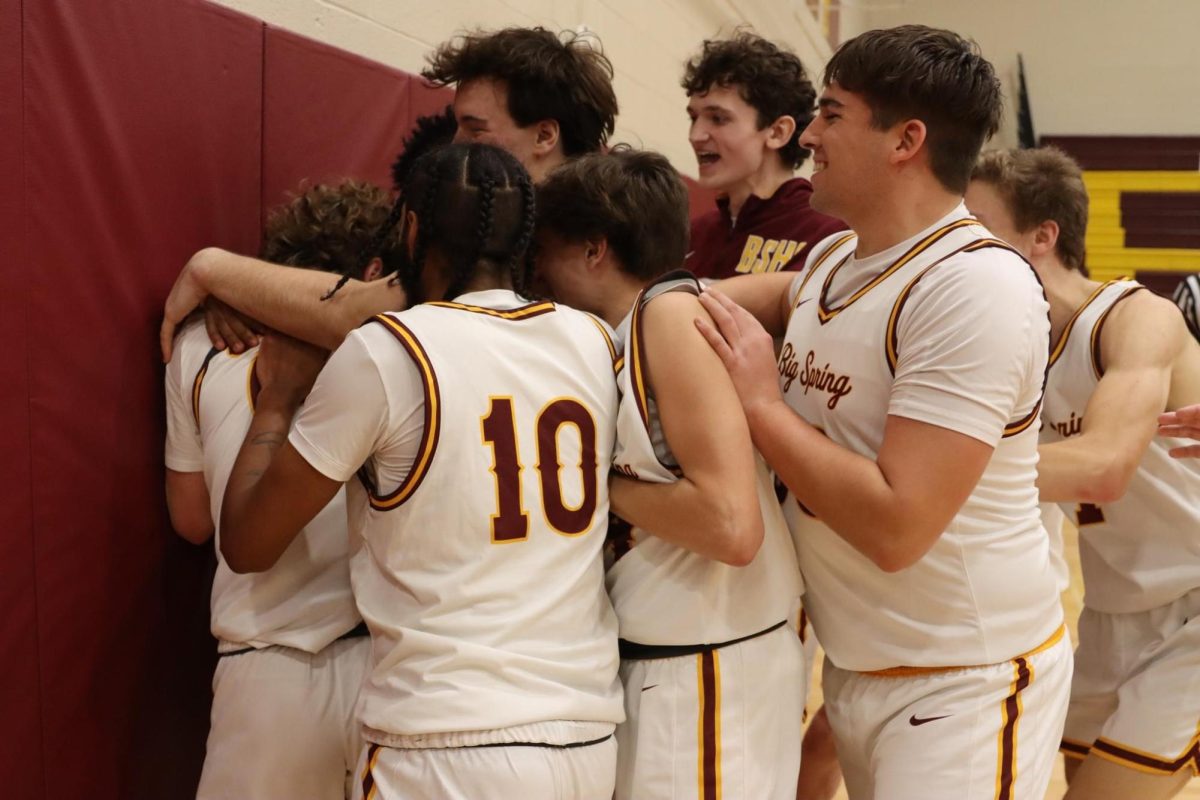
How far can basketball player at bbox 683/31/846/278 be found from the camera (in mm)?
3525

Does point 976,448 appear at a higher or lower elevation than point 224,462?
higher

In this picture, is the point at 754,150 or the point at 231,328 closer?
the point at 231,328

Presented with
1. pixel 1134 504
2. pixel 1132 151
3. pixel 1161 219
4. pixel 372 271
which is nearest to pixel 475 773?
pixel 372 271

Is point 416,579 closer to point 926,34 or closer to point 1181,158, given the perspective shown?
point 926,34

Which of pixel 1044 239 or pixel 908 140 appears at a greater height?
pixel 908 140

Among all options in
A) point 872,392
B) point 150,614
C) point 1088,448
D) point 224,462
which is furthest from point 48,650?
point 1088,448

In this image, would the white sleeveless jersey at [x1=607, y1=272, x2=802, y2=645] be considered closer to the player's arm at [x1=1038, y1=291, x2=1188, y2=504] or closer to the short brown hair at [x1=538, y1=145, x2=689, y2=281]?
the short brown hair at [x1=538, y1=145, x2=689, y2=281]

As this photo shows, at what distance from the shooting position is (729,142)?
3.54 m

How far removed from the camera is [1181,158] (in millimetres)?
14148

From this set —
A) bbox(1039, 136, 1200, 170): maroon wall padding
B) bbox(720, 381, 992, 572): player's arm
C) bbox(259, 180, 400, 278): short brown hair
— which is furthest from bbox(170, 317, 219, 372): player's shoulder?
bbox(1039, 136, 1200, 170): maroon wall padding

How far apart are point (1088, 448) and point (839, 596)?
2.55ft

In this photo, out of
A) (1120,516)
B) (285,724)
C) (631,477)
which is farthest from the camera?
(1120,516)

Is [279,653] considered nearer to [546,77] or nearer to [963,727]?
[963,727]

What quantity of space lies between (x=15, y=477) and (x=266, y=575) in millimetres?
509
